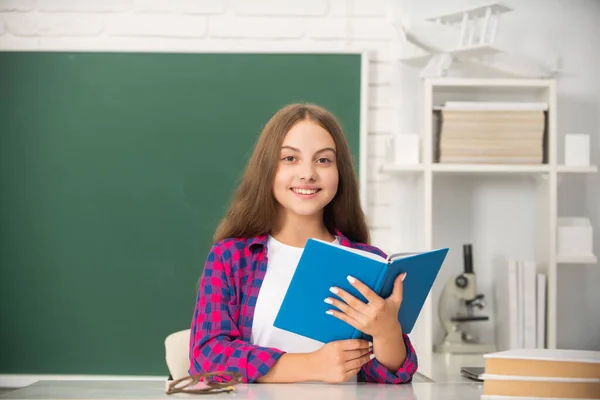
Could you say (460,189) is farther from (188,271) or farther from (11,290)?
(11,290)

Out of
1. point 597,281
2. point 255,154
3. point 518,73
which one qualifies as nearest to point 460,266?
point 597,281

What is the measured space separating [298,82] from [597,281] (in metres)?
1.29

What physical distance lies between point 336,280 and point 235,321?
0.34 m

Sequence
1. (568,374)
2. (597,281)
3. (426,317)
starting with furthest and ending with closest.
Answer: (597,281)
(426,317)
(568,374)

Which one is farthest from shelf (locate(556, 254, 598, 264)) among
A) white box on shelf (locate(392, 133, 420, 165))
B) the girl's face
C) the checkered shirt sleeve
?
the checkered shirt sleeve

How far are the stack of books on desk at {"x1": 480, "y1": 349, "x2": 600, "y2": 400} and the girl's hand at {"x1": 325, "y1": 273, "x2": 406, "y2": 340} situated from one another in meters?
0.22

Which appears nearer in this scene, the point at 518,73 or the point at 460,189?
the point at 518,73

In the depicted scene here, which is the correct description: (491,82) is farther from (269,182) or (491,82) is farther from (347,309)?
(347,309)

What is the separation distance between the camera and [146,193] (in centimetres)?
290

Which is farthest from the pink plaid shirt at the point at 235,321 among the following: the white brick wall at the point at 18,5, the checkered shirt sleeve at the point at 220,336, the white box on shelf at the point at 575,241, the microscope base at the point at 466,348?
the white brick wall at the point at 18,5

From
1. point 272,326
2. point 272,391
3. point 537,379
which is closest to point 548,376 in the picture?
point 537,379

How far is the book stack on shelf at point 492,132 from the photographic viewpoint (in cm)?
263

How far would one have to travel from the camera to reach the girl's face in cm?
164

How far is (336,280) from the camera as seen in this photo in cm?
136
